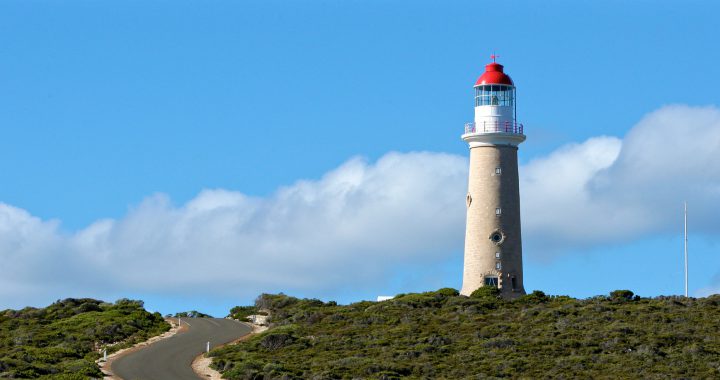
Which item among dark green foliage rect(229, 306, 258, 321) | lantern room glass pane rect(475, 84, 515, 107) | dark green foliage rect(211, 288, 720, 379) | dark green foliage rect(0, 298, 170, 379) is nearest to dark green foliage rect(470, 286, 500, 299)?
dark green foliage rect(211, 288, 720, 379)

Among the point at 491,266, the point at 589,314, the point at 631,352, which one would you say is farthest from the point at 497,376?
the point at 491,266

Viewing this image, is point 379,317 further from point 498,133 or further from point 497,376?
point 497,376

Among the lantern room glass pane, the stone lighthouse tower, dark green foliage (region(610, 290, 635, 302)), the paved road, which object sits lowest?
the paved road

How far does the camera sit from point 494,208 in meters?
71.4

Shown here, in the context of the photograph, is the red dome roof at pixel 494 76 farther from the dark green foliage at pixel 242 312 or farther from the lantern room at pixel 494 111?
the dark green foliage at pixel 242 312

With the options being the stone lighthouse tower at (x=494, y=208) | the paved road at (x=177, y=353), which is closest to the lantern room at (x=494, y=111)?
the stone lighthouse tower at (x=494, y=208)

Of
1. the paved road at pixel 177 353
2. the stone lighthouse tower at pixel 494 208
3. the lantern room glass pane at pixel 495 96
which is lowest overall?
the paved road at pixel 177 353

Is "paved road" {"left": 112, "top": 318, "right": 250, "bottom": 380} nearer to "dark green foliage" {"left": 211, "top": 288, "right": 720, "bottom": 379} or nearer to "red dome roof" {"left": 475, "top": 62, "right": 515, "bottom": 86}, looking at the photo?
"dark green foliage" {"left": 211, "top": 288, "right": 720, "bottom": 379}

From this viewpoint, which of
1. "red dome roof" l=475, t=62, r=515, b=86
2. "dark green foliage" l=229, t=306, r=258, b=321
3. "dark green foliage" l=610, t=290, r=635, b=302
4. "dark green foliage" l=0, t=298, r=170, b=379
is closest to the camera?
"dark green foliage" l=0, t=298, r=170, b=379

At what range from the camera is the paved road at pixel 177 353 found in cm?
5472

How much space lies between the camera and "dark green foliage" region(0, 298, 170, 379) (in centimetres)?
5416

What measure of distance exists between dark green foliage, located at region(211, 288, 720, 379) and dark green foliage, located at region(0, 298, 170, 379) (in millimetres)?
6430

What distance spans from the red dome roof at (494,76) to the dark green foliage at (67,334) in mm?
21833

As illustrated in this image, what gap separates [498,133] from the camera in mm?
71688
